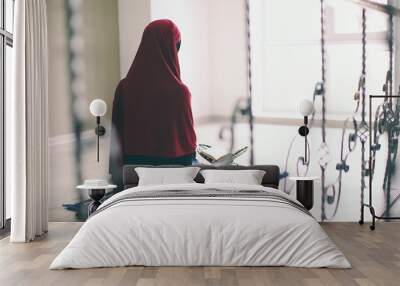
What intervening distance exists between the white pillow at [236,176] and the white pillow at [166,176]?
0.74 feet

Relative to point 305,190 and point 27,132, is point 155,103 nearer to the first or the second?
point 27,132

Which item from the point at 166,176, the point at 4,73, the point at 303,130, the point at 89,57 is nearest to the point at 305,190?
the point at 303,130

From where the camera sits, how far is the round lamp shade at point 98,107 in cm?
713

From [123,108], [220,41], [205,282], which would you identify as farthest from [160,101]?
[205,282]

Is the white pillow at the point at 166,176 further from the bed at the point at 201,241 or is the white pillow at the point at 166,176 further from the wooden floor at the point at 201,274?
the bed at the point at 201,241

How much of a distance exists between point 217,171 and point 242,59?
1504 mm

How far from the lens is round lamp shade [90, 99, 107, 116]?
7.13 metres

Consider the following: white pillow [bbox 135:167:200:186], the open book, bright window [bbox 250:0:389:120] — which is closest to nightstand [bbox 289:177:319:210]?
the open book

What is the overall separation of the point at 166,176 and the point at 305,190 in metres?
1.65

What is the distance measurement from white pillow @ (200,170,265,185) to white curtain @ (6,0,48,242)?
1.88 meters

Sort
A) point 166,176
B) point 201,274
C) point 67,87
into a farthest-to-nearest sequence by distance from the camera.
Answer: point 67,87
point 166,176
point 201,274

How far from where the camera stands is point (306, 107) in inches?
275

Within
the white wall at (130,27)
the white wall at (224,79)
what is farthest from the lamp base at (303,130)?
the white wall at (130,27)

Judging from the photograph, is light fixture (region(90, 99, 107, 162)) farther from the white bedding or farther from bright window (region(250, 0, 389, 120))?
the white bedding
